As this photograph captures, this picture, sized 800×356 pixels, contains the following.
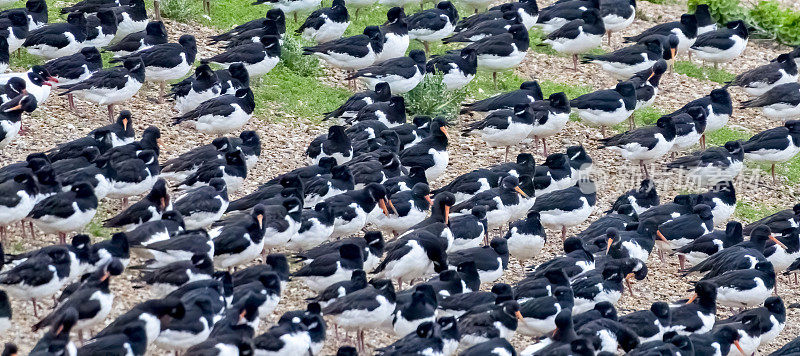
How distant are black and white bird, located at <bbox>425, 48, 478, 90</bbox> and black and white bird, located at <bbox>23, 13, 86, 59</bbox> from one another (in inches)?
221

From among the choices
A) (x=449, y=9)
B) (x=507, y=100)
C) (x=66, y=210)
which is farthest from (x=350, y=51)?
(x=66, y=210)

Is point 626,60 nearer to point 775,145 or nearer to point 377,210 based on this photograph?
point 775,145

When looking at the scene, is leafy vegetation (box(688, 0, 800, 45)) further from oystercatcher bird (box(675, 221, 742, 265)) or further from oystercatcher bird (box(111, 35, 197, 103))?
oystercatcher bird (box(111, 35, 197, 103))

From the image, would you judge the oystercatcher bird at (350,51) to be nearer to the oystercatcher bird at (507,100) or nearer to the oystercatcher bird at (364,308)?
the oystercatcher bird at (507,100)

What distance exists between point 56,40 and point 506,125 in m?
6.92

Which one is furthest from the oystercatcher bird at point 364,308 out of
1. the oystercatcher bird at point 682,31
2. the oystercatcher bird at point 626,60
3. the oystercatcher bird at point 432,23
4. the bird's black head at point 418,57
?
the oystercatcher bird at point 682,31

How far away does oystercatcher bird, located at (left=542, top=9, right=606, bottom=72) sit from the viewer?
20.9 metres

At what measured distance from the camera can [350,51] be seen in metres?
19.1

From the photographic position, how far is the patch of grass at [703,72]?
74.2 feet

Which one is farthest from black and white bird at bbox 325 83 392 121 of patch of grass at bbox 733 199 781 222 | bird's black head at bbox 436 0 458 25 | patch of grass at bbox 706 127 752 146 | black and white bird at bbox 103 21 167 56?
patch of grass at bbox 706 127 752 146

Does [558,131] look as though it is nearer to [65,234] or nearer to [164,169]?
[164,169]

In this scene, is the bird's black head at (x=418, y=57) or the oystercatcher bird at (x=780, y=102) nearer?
the bird's black head at (x=418, y=57)

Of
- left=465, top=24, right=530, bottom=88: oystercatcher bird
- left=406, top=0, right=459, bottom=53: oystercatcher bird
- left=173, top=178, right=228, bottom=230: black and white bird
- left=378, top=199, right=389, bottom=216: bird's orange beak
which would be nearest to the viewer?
left=173, top=178, right=228, bottom=230: black and white bird

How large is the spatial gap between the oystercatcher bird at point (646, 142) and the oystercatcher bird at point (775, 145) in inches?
54.1
